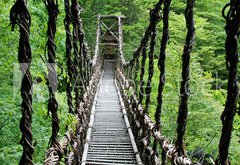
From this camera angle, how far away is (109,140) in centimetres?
390

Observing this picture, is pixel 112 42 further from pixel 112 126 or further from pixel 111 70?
pixel 112 126

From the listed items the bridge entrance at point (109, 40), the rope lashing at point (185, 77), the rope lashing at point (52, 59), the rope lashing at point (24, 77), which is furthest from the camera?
the bridge entrance at point (109, 40)

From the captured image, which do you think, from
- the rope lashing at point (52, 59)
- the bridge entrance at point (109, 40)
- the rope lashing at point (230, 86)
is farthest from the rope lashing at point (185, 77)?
the bridge entrance at point (109, 40)

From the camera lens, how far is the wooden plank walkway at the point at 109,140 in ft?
10.6

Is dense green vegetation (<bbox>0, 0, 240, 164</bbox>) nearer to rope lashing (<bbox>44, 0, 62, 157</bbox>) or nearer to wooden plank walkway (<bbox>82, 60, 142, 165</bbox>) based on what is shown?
rope lashing (<bbox>44, 0, 62, 157</bbox>)

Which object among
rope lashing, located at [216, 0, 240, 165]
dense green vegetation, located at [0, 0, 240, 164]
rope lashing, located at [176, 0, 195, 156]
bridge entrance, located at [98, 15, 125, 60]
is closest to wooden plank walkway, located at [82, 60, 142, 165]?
dense green vegetation, located at [0, 0, 240, 164]

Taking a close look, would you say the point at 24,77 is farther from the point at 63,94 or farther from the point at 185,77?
the point at 63,94

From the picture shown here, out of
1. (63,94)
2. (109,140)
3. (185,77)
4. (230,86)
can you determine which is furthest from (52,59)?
(63,94)

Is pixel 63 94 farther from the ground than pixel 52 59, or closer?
closer

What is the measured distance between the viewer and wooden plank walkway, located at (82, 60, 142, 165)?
3221 millimetres

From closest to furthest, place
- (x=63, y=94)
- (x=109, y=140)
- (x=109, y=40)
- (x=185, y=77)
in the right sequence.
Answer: (x=185, y=77) → (x=109, y=140) → (x=63, y=94) → (x=109, y=40)

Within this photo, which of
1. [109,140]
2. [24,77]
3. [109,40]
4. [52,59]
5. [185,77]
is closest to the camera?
[24,77]

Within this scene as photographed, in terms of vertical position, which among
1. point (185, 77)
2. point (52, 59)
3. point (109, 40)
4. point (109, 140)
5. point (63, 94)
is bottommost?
point (109, 140)

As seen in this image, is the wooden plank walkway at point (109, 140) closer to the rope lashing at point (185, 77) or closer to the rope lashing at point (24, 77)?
the rope lashing at point (185, 77)
